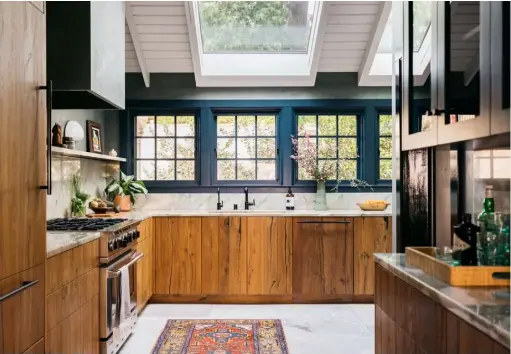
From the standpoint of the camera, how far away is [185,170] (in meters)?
5.43

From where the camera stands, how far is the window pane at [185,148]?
213 inches

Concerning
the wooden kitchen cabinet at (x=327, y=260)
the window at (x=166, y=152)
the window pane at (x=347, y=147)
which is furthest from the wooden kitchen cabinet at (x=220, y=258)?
the window pane at (x=347, y=147)

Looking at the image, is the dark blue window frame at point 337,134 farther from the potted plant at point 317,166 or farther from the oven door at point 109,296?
the oven door at point 109,296

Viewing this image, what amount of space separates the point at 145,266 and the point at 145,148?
1.58 meters

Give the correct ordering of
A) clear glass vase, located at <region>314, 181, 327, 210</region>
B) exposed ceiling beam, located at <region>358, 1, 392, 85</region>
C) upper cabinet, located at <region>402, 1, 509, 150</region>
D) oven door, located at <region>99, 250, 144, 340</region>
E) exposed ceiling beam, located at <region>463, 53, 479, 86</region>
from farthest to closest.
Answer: clear glass vase, located at <region>314, 181, 327, 210</region>
exposed ceiling beam, located at <region>358, 1, 392, 85</region>
oven door, located at <region>99, 250, 144, 340</region>
exposed ceiling beam, located at <region>463, 53, 479, 86</region>
upper cabinet, located at <region>402, 1, 509, 150</region>

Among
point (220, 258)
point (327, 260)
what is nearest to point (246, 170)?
point (220, 258)

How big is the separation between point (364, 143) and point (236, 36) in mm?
1833

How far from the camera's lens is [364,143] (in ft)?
17.5

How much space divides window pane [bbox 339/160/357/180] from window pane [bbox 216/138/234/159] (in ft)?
4.11

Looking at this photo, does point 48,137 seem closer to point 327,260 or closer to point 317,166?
point 327,260

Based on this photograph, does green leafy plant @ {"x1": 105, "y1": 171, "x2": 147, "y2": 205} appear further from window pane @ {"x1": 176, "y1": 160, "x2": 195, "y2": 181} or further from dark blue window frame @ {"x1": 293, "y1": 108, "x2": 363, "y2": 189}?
dark blue window frame @ {"x1": 293, "y1": 108, "x2": 363, "y2": 189}

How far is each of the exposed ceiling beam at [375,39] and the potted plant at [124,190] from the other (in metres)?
2.66

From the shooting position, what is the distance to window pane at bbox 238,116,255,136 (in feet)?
17.9

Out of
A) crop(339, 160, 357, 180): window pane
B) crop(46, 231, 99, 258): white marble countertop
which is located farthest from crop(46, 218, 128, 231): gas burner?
crop(339, 160, 357, 180): window pane
